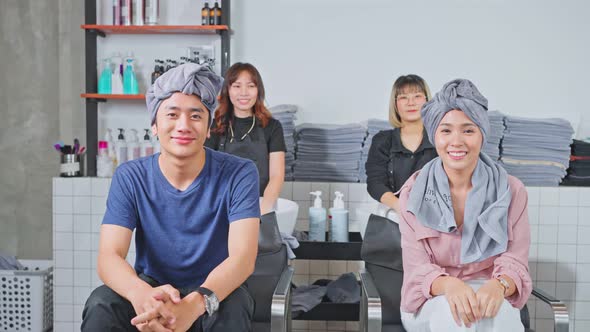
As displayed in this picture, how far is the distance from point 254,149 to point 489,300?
1551 mm

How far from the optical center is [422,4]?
3.45m

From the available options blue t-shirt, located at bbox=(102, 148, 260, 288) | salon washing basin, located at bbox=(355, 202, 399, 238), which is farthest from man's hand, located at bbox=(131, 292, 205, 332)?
salon washing basin, located at bbox=(355, 202, 399, 238)

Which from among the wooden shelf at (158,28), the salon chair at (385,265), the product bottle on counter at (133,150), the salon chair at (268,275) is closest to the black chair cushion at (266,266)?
the salon chair at (268,275)

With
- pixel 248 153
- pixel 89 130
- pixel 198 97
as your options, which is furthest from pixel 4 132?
pixel 198 97

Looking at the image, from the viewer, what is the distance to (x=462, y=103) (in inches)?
79.2

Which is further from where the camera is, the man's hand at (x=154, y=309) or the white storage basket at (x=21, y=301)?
the white storage basket at (x=21, y=301)

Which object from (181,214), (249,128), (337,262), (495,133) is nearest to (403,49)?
(495,133)

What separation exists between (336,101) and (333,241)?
0.93 m

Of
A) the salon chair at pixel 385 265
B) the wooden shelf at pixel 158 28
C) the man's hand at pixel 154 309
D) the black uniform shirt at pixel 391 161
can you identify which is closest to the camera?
the man's hand at pixel 154 309

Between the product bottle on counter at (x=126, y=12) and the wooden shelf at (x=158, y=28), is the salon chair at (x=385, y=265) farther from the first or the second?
the product bottle on counter at (x=126, y=12)

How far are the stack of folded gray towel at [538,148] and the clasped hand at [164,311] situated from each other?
87.3 inches

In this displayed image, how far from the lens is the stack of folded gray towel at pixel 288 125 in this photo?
332 centimetres

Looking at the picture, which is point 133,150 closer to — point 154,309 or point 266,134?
point 266,134

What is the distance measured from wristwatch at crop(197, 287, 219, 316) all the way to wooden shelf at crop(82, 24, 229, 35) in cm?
200
